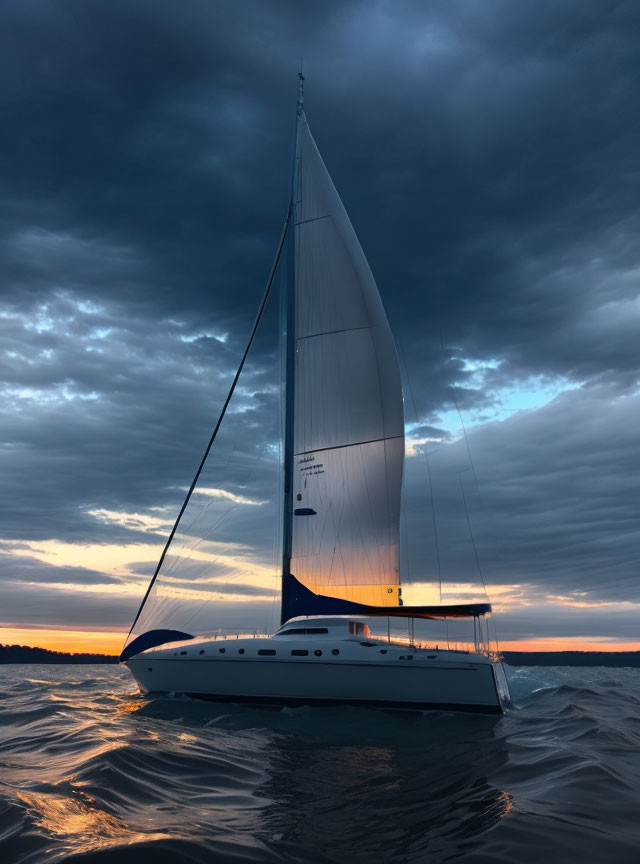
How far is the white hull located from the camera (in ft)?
60.6

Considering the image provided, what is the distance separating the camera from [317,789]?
35.5 ft

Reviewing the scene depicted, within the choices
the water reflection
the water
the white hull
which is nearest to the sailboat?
the white hull

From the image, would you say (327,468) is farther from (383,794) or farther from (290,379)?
(383,794)

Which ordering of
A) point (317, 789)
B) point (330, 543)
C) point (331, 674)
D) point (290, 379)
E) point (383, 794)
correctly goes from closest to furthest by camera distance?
point (383, 794), point (317, 789), point (331, 674), point (330, 543), point (290, 379)

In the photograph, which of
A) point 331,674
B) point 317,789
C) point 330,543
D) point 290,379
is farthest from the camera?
point 290,379

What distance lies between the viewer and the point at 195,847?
7348 millimetres

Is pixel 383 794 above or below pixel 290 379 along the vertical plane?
below

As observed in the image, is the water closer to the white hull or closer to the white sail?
the white hull

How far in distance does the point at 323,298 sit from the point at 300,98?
9.94 m

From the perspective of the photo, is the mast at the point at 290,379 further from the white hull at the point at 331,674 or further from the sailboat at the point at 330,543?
the white hull at the point at 331,674

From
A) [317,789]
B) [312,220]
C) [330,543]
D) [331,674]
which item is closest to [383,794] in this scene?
[317,789]

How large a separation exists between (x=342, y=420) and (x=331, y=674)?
29.5 ft

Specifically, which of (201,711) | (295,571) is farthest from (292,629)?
(201,711)

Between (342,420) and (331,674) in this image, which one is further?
(342,420)
